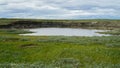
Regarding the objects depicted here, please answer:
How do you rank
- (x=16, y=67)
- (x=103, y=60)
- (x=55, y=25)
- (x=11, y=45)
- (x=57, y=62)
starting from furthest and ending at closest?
(x=55, y=25) < (x=11, y=45) < (x=103, y=60) < (x=57, y=62) < (x=16, y=67)

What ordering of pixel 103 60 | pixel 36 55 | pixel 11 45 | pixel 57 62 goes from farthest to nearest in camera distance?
1. pixel 11 45
2. pixel 36 55
3. pixel 103 60
4. pixel 57 62

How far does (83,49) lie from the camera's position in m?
39.0

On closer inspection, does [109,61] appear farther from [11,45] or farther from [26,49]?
[11,45]

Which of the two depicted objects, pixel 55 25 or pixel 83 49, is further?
pixel 55 25

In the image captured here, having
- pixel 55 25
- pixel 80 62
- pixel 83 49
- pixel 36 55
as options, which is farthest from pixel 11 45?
pixel 55 25

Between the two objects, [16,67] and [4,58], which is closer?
[16,67]

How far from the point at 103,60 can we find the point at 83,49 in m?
5.94

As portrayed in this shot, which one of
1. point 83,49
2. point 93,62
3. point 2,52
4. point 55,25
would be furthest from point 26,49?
point 55,25

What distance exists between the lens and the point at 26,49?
40312 millimetres

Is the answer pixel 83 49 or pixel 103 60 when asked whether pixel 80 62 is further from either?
pixel 83 49

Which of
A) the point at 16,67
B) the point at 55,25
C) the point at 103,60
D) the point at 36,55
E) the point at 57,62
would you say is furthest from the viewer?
the point at 55,25

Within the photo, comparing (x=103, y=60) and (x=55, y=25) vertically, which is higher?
(x=103, y=60)

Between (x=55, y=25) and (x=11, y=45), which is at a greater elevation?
(x=11, y=45)

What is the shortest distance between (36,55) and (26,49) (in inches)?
163
